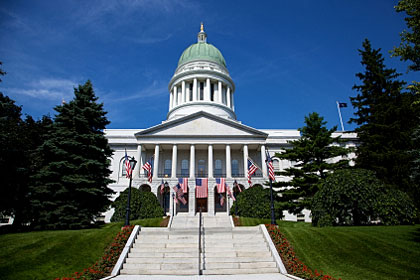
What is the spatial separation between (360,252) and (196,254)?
683cm

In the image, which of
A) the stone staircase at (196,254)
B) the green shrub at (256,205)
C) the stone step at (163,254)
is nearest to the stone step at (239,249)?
the stone staircase at (196,254)

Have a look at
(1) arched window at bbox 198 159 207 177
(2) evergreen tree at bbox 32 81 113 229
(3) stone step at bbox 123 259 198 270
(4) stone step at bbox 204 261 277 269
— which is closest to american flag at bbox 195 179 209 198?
(1) arched window at bbox 198 159 207 177

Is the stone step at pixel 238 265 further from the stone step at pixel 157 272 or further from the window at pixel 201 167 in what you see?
the window at pixel 201 167

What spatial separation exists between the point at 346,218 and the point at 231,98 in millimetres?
33735

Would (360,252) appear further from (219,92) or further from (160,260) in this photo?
(219,92)

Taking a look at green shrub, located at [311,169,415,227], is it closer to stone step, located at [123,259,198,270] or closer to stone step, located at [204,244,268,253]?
stone step, located at [204,244,268,253]

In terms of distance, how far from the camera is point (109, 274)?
9078 millimetres

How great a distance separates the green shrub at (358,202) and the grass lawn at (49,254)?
1313 centimetres

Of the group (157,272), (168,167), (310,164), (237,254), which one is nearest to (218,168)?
(168,167)

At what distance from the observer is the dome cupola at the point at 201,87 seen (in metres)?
42.1

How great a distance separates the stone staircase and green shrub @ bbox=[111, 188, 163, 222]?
729cm

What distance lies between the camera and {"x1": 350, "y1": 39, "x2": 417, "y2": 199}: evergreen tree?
736 inches

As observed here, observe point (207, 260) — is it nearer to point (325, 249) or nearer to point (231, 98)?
point (325, 249)

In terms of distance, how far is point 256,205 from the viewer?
20.5 m
